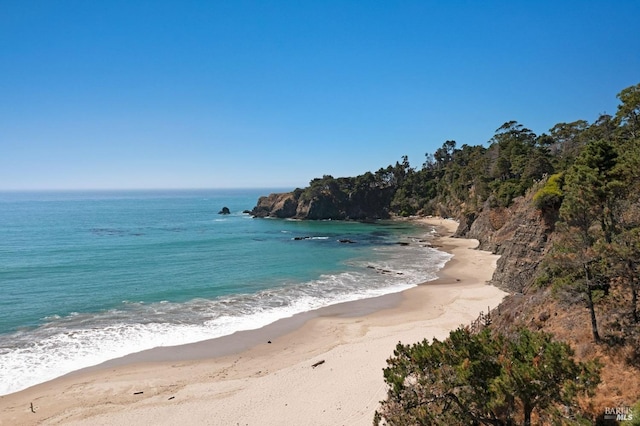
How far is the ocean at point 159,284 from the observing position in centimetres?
2320

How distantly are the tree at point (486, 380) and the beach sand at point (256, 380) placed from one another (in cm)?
609

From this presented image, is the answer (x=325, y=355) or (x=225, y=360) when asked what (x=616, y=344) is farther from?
(x=225, y=360)

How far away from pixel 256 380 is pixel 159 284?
22335 mm

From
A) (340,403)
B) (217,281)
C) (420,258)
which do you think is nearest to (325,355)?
(340,403)

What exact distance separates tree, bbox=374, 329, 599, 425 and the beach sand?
20.0 ft

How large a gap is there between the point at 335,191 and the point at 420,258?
59.9 metres

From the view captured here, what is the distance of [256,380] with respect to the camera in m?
18.2

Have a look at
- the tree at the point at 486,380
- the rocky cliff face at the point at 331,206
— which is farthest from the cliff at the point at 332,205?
the tree at the point at 486,380

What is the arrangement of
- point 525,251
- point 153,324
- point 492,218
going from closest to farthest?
point 153,324 → point 525,251 → point 492,218

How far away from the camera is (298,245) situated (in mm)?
61812

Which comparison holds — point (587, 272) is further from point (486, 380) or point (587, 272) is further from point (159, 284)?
point (159, 284)

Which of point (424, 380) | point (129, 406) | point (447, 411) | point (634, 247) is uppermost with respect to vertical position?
point (634, 247)

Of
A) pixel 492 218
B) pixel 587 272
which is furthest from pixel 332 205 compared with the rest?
pixel 587 272

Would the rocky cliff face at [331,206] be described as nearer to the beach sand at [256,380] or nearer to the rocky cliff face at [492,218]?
the rocky cliff face at [492,218]
